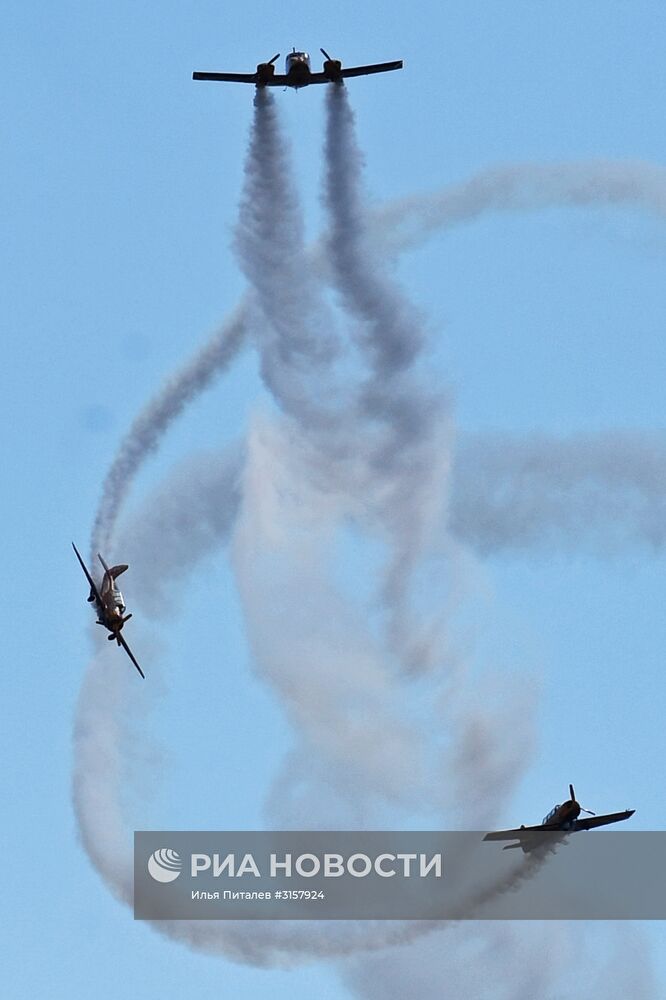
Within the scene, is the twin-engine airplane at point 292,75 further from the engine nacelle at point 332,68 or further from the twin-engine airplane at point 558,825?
the twin-engine airplane at point 558,825

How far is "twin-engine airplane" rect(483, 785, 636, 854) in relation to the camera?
124 metres

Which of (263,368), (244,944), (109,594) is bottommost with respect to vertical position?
(244,944)

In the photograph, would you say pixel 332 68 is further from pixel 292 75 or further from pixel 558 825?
pixel 558 825

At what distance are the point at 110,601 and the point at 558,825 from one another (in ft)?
58.2

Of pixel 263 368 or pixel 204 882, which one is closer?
pixel 204 882

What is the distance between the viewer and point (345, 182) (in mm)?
125500

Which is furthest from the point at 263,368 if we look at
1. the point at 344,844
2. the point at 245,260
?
the point at 344,844

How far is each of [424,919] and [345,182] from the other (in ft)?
86.7

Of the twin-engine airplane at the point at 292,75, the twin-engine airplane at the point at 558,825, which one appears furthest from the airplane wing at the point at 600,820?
the twin-engine airplane at the point at 292,75

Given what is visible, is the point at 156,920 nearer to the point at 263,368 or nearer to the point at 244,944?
the point at 244,944

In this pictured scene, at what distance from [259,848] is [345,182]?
24.3 m

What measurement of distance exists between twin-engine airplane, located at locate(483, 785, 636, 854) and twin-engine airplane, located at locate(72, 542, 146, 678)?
1476 centimetres

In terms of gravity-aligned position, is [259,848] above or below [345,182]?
below

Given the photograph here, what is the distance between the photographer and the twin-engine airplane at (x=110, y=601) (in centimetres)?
12281
